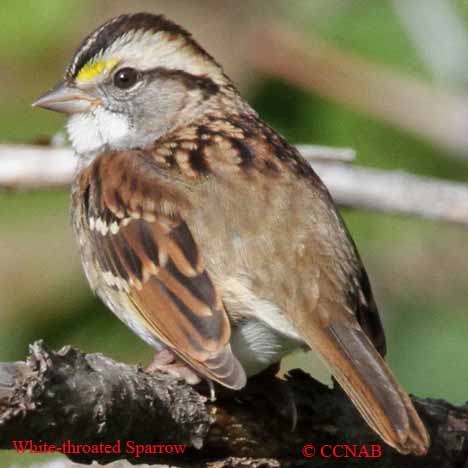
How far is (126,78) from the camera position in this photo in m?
4.18

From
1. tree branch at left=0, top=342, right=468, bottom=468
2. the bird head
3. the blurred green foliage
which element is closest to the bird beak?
the bird head

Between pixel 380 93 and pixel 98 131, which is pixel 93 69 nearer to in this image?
pixel 98 131

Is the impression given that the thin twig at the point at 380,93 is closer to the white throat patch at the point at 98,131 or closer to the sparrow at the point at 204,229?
the sparrow at the point at 204,229

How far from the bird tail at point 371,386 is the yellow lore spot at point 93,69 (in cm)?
115

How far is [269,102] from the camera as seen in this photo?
6.12 m

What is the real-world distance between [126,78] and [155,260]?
0.78m

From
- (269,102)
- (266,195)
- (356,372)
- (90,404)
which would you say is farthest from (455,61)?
(90,404)

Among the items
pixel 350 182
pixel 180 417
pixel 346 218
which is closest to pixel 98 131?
pixel 350 182

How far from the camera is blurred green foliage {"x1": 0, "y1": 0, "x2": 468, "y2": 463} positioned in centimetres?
554

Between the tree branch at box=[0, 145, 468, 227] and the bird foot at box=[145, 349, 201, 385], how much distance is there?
1197mm

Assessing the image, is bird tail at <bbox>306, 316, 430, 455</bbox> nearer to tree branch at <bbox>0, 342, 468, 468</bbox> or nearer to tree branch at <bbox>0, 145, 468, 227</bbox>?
tree branch at <bbox>0, 342, 468, 468</bbox>

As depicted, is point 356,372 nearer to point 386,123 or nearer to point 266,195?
point 266,195

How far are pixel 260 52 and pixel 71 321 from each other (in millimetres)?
1405

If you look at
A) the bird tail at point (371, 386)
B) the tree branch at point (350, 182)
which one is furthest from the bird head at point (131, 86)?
the bird tail at point (371, 386)
